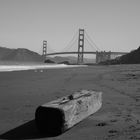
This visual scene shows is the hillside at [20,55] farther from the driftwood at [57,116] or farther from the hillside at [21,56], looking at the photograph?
the driftwood at [57,116]

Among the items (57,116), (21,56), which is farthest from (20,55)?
(57,116)

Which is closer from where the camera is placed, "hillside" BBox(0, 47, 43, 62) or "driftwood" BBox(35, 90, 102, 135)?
"driftwood" BBox(35, 90, 102, 135)

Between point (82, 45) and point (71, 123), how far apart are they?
65463mm

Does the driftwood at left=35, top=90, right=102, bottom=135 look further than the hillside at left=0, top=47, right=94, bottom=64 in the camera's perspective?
No

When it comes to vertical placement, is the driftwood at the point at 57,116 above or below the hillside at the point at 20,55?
below

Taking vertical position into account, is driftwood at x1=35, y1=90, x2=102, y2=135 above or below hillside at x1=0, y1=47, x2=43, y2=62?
below

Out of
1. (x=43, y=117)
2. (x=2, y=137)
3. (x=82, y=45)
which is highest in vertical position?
(x=82, y=45)

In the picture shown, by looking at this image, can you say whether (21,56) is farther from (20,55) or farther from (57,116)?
(57,116)

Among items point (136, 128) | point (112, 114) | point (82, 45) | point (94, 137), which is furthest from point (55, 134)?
point (82, 45)

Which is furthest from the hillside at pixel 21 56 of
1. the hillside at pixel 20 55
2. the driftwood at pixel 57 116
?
the driftwood at pixel 57 116

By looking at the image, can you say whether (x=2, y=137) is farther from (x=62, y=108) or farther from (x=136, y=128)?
(x=136, y=128)

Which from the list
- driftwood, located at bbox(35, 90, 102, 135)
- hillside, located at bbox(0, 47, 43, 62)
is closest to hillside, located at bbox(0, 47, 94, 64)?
hillside, located at bbox(0, 47, 43, 62)

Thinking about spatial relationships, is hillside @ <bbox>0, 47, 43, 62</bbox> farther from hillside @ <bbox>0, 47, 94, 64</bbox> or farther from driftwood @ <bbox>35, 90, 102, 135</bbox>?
driftwood @ <bbox>35, 90, 102, 135</bbox>

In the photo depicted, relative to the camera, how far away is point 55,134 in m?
2.97
